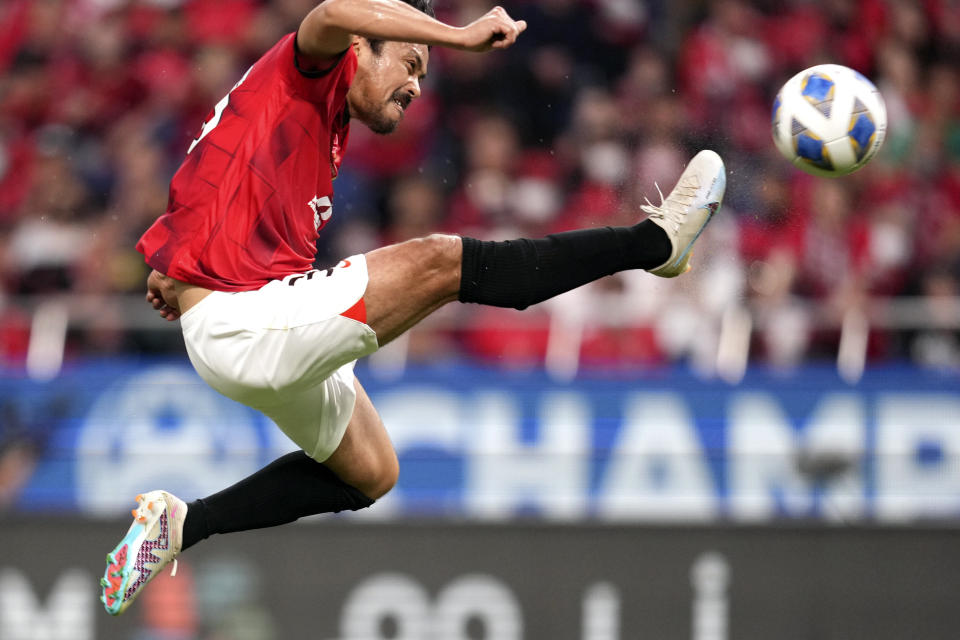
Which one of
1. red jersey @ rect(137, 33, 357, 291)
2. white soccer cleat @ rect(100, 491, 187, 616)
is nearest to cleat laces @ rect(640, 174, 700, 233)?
red jersey @ rect(137, 33, 357, 291)

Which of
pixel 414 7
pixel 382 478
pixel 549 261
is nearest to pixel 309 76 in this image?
pixel 414 7

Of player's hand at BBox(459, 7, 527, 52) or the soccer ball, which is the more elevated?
the soccer ball

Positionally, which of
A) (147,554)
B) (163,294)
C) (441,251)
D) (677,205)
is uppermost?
(677,205)

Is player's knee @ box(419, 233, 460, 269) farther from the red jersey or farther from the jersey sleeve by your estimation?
the jersey sleeve

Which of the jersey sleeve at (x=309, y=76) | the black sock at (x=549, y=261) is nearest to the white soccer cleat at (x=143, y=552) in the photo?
the black sock at (x=549, y=261)

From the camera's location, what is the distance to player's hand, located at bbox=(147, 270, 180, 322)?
454 centimetres

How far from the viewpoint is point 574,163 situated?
8711 millimetres

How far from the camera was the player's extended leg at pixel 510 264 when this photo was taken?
438cm

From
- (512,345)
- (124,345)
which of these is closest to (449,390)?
(512,345)

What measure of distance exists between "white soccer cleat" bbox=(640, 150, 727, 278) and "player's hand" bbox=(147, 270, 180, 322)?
163 centimetres

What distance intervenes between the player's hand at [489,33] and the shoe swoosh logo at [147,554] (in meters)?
2.03

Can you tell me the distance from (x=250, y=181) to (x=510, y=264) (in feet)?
2.89

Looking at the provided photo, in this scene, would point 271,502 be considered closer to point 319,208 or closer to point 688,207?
point 319,208

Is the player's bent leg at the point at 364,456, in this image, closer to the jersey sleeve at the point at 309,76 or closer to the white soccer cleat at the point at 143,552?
the white soccer cleat at the point at 143,552
